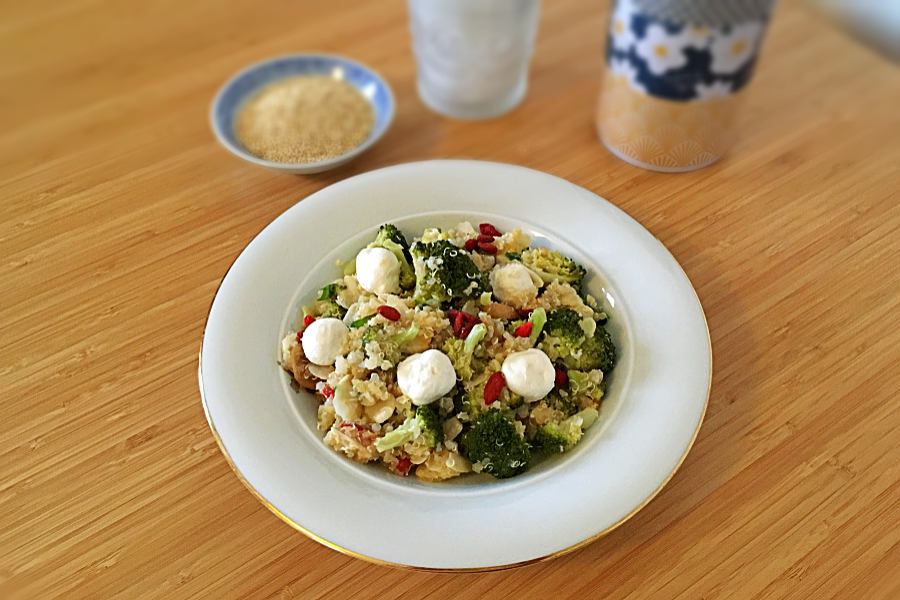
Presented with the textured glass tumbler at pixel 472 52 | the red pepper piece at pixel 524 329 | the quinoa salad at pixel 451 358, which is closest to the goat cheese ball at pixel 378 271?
the quinoa salad at pixel 451 358

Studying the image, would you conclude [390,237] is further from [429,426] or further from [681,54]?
[681,54]

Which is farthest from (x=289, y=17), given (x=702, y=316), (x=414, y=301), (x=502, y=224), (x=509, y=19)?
(x=702, y=316)

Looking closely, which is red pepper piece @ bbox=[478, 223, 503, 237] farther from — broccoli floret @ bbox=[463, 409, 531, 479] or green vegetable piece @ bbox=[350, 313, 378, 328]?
broccoli floret @ bbox=[463, 409, 531, 479]

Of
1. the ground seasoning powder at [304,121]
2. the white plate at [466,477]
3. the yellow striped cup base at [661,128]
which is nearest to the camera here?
the white plate at [466,477]

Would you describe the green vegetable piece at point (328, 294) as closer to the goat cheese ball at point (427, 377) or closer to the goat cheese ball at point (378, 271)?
the goat cheese ball at point (378, 271)

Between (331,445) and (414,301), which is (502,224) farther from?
(331,445)

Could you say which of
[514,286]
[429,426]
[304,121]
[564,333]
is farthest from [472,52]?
[429,426]
